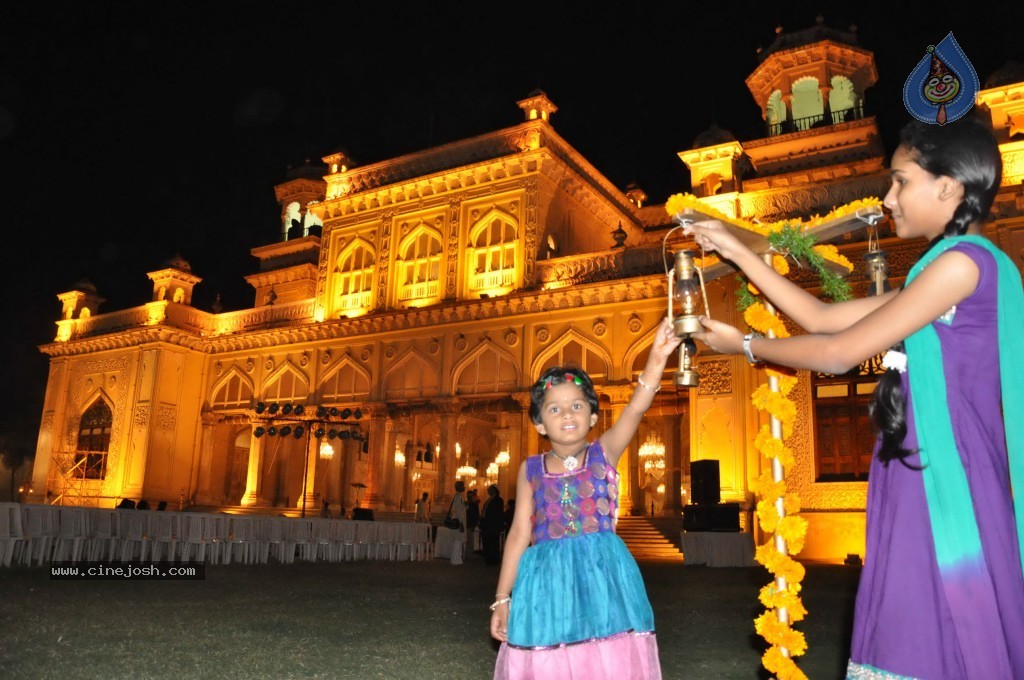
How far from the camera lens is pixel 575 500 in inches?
108

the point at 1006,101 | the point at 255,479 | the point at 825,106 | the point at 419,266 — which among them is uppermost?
the point at 825,106

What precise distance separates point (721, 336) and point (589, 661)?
1199mm

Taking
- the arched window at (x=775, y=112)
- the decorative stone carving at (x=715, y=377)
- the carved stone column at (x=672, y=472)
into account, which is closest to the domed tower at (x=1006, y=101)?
the arched window at (x=775, y=112)

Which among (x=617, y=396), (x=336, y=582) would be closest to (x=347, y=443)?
(x=617, y=396)

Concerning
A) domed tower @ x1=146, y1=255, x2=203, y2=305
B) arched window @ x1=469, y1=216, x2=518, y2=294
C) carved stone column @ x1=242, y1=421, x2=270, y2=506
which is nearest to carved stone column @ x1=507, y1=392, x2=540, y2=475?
arched window @ x1=469, y1=216, x2=518, y2=294

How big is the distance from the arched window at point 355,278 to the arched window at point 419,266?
1.24 meters

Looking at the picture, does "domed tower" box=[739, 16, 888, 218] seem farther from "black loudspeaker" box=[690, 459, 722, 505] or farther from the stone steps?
the stone steps

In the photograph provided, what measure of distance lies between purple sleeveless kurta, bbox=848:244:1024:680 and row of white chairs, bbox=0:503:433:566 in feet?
36.0

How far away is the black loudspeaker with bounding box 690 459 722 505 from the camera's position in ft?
50.3

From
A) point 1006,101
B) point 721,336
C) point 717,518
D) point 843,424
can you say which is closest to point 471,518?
point 717,518

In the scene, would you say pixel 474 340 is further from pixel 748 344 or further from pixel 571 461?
pixel 748 344

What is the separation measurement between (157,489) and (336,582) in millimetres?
18320

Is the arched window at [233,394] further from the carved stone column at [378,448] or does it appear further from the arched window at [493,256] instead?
the arched window at [493,256]

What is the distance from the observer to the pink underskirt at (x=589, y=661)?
8.16 feet
